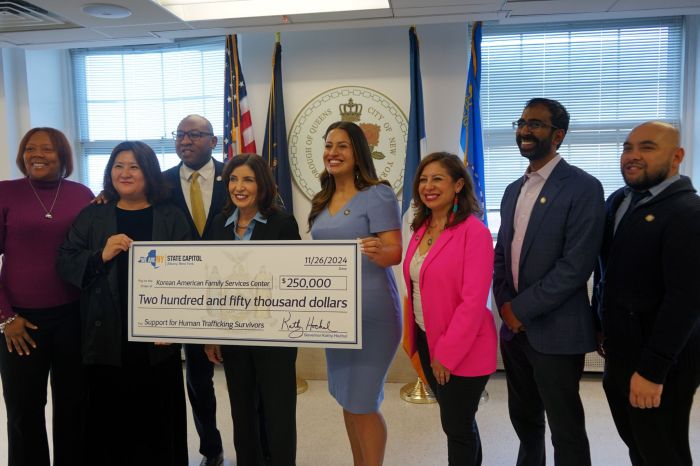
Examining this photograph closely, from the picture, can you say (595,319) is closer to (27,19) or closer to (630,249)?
(630,249)

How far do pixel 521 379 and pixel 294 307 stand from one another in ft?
3.40

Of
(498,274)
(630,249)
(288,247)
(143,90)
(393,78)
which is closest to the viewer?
(630,249)

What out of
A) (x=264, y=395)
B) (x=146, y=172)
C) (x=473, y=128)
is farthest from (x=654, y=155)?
(x=146, y=172)

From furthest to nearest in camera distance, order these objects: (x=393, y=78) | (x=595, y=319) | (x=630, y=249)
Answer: (x=393, y=78) → (x=595, y=319) → (x=630, y=249)

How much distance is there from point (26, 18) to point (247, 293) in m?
2.26

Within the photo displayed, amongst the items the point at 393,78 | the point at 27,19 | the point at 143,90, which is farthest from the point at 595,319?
the point at 143,90

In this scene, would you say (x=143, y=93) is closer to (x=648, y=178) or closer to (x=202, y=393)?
(x=202, y=393)

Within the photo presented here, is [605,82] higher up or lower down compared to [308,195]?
higher up

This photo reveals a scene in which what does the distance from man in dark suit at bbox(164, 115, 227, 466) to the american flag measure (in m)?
1.12

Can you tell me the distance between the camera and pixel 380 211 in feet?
6.71

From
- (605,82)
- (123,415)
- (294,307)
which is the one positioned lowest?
(123,415)

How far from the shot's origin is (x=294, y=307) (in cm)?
196

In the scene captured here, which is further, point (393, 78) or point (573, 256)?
point (393, 78)

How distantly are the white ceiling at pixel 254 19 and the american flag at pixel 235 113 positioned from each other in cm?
46
